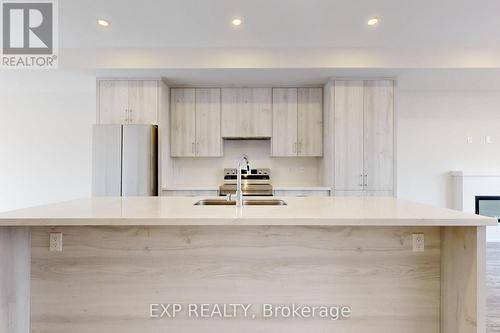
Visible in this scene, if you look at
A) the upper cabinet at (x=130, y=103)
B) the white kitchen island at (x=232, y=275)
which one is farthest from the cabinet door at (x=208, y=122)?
the white kitchen island at (x=232, y=275)

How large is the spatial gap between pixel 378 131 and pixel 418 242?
2419 mm

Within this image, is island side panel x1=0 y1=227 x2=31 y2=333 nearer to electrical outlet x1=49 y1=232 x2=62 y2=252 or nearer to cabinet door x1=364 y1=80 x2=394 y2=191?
electrical outlet x1=49 y1=232 x2=62 y2=252

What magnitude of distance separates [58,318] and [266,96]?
3431mm

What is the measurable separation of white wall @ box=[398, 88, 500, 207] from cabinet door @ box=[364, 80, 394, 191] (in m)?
0.99

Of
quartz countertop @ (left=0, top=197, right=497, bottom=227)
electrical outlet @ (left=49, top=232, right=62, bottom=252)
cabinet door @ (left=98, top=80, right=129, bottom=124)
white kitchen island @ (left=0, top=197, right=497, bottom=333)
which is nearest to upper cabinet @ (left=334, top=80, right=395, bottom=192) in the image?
white kitchen island @ (left=0, top=197, right=497, bottom=333)

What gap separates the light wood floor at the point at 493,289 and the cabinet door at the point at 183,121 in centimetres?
360

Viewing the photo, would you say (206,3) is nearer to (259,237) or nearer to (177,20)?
(177,20)

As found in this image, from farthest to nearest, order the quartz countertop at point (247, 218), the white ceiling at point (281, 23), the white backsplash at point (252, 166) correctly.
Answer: the white backsplash at point (252, 166), the white ceiling at point (281, 23), the quartz countertop at point (247, 218)

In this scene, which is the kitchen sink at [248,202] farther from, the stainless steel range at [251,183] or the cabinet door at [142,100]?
the cabinet door at [142,100]

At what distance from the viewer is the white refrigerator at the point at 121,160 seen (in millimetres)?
3730

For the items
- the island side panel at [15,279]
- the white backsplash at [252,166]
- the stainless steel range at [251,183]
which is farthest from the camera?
the white backsplash at [252,166]

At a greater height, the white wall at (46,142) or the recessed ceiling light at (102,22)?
the recessed ceiling light at (102,22)

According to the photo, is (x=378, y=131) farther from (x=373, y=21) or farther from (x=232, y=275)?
(x=232, y=275)

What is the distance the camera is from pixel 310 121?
4.29 meters
